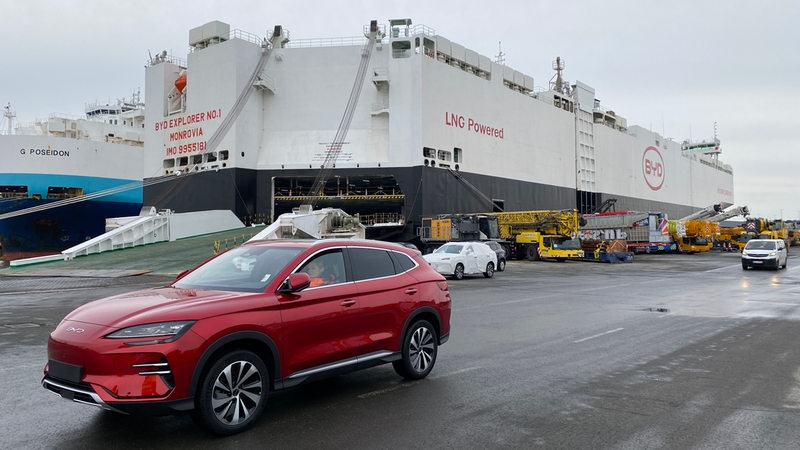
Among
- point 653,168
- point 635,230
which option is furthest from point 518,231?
point 653,168

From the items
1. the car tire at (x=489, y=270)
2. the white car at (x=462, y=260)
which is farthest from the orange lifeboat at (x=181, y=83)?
the car tire at (x=489, y=270)

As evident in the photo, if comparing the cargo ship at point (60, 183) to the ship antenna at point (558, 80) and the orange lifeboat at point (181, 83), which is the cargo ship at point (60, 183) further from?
the ship antenna at point (558, 80)

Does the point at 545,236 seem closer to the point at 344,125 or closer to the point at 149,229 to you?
the point at 344,125

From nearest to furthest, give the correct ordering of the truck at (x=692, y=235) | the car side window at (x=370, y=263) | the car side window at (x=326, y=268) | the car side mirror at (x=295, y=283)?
the car side mirror at (x=295, y=283) → the car side window at (x=326, y=268) → the car side window at (x=370, y=263) → the truck at (x=692, y=235)

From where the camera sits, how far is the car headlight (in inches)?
159

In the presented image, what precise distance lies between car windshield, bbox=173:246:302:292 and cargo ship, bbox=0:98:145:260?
1414 inches

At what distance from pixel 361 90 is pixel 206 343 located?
3604 cm

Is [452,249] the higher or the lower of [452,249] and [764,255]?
the higher

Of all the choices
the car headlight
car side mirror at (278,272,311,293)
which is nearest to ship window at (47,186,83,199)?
car side mirror at (278,272,311,293)

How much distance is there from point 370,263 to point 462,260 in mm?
16449

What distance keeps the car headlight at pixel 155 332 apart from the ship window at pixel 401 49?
119 ft

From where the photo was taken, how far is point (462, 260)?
22.1 meters

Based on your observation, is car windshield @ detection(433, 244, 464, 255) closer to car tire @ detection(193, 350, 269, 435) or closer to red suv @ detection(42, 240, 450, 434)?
red suv @ detection(42, 240, 450, 434)

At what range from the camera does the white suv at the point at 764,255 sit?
28.0 meters
